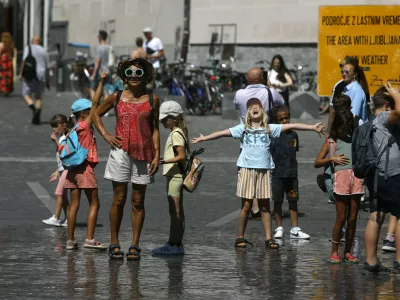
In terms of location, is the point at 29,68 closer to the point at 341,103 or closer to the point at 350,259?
the point at 341,103

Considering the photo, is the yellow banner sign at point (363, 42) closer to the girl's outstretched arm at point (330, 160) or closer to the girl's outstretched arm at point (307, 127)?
the girl's outstretched arm at point (307, 127)

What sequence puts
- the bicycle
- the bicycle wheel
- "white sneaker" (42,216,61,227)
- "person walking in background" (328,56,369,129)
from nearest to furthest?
"white sneaker" (42,216,61,227), "person walking in background" (328,56,369,129), the bicycle, the bicycle wheel

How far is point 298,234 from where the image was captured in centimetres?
1238

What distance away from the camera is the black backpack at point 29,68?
996 inches

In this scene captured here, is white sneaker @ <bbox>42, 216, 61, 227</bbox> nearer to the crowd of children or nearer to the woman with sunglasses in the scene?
the crowd of children

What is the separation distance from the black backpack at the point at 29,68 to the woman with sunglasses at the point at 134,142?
1452 centimetres

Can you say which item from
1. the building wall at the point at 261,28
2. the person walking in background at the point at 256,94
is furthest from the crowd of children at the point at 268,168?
the building wall at the point at 261,28

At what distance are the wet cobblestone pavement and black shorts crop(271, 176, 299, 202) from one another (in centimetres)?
43

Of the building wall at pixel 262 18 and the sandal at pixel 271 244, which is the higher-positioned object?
the building wall at pixel 262 18

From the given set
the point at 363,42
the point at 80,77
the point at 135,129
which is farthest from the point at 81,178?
the point at 80,77

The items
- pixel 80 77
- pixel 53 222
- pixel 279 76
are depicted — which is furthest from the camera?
Answer: pixel 80 77

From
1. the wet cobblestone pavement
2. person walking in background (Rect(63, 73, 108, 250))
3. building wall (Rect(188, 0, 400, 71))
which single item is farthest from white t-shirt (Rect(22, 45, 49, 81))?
person walking in background (Rect(63, 73, 108, 250))

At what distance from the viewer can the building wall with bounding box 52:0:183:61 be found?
1515 inches

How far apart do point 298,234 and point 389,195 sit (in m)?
2.18
